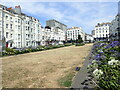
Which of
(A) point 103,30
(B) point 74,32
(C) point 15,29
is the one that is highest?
(B) point 74,32

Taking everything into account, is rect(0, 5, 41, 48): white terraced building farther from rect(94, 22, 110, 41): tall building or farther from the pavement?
rect(94, 22, 110, 41): tall building

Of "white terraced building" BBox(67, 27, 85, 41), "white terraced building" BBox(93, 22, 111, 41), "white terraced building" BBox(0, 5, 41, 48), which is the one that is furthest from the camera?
"white terraced building" BBox(67, 27, 85, 41)

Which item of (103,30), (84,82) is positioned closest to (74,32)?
(103,30)

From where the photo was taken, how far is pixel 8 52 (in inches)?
674

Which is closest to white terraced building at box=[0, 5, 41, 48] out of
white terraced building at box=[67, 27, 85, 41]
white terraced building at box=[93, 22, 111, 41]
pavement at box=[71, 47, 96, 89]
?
→ pavement at box=[71, 47, 96, 89]

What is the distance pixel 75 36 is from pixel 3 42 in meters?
94.0

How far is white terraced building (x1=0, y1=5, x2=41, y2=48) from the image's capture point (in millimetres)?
30234

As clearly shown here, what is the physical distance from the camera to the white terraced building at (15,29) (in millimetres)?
30234

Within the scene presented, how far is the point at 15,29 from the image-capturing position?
34812 mm

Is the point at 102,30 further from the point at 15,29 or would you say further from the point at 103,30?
the point at 15,29

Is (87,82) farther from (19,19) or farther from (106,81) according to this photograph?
(19,19)

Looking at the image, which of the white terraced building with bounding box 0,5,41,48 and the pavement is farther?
the white terraced building with bounding box 0,5,41,48

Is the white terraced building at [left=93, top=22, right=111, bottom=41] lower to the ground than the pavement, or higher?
higher

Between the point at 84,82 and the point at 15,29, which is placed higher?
the point at 15,29
